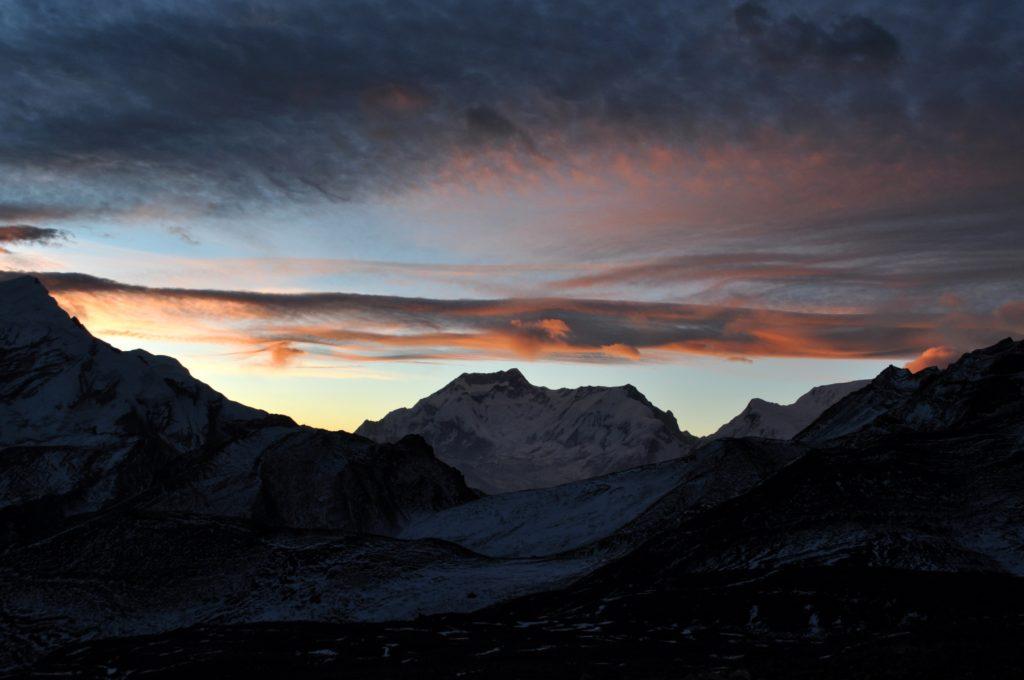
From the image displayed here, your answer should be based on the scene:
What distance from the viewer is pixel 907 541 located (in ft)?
206

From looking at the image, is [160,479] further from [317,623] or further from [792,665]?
[792,665]

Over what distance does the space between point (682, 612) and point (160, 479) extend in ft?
407

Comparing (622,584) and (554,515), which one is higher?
(622,584)

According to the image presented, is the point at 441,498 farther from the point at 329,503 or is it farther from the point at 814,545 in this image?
the point at 814,545

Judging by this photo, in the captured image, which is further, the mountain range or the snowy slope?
the snowy slope

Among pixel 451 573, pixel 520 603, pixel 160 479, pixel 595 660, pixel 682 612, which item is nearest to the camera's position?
pixel 595 660

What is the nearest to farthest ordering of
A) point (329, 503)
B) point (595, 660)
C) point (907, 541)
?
point (595, 660) < point (907, 541) < point (329, 503)

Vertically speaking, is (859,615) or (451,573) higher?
(859,615)

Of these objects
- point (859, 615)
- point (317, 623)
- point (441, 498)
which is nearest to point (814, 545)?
point (859, 615)

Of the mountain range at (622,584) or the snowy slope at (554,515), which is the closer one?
the mountain range at (622,584)

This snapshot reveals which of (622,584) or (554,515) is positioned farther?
(554,515)

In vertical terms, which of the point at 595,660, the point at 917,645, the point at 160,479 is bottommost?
the point at 160,479

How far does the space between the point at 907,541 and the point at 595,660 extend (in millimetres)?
27526

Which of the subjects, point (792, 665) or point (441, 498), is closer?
point (792, 665)
